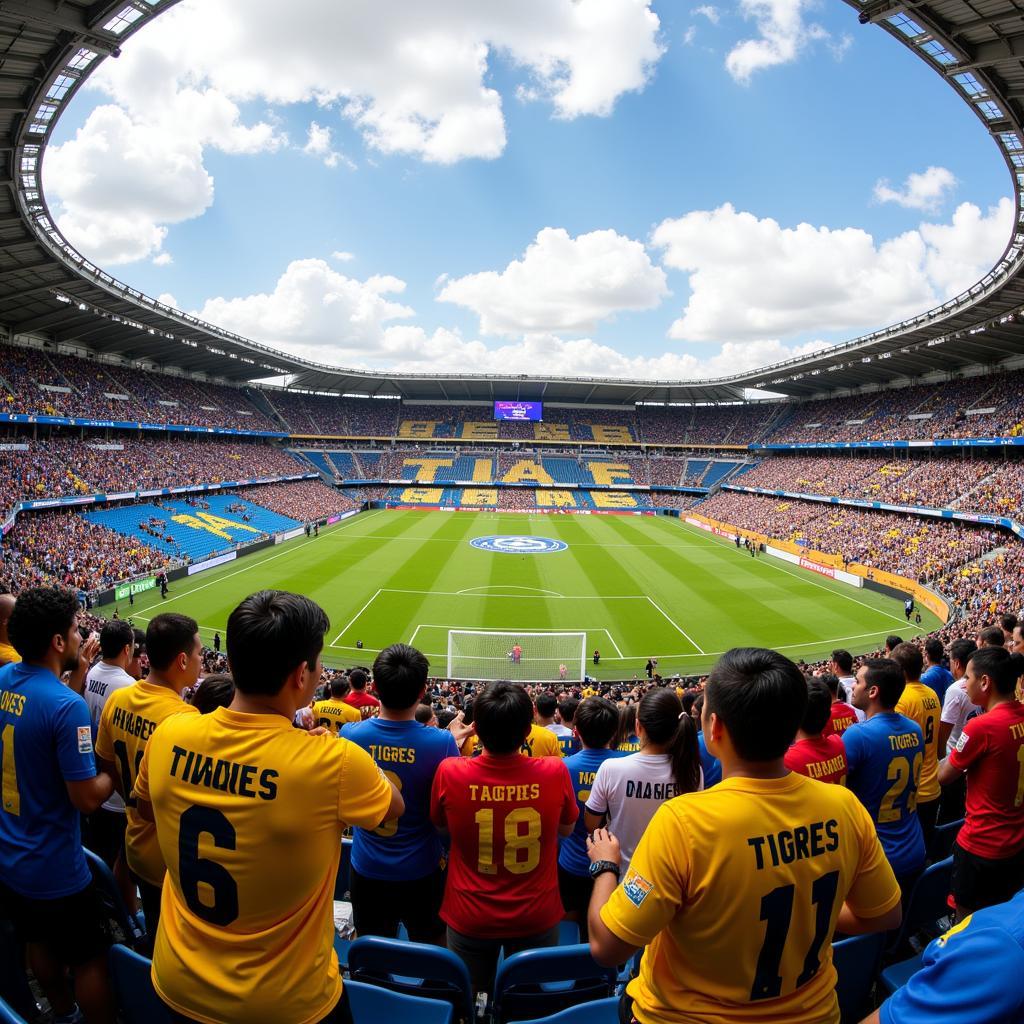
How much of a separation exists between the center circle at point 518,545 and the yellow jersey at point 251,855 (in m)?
41.5

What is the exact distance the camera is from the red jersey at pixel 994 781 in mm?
4473

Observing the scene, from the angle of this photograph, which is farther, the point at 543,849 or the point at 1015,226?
the point at 1015,226

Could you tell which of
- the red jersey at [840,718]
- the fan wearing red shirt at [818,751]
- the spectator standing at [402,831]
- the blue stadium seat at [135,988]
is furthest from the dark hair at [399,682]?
the red jersey at [840,718]

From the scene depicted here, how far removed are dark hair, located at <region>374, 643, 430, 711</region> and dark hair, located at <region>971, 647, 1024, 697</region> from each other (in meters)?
4.59

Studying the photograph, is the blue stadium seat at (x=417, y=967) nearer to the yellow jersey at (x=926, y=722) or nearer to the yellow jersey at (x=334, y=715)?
the yellow jersey at (x=334, y=715)

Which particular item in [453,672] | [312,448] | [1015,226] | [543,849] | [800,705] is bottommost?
[453,672]

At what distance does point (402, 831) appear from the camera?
412cm

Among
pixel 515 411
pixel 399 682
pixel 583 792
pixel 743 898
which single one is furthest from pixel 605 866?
pixel 515 411

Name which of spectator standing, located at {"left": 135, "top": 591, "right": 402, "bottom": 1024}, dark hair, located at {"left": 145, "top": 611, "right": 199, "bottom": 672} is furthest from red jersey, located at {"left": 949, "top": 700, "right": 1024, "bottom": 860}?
dark hair, located at {"left": 145, "top": 611, "right": 199, "bottom": 672}

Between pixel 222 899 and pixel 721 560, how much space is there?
1746 inches

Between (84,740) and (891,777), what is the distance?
5.31m

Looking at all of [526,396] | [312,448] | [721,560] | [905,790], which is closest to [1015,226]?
[721,560]

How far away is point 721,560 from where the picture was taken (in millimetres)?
43531

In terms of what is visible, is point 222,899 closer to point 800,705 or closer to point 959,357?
point 800,705
